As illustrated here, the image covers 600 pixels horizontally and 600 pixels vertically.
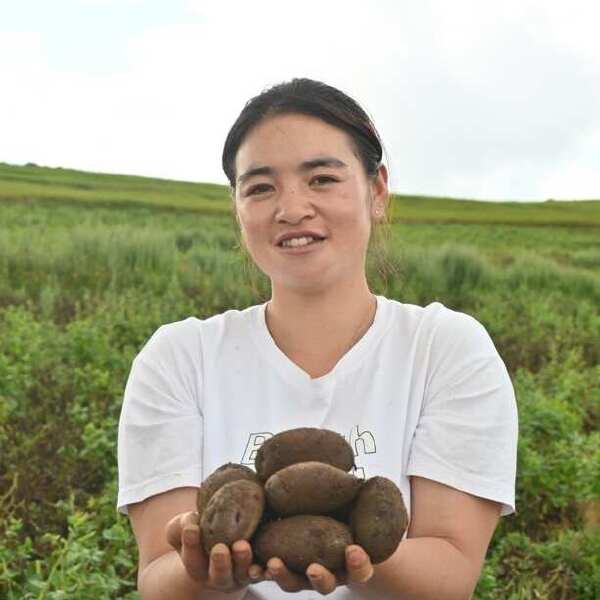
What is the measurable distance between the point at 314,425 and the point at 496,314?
7705 millimetres

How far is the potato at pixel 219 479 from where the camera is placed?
1.76m

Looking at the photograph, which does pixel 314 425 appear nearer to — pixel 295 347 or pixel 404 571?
pixel 295 347

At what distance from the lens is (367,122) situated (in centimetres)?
235

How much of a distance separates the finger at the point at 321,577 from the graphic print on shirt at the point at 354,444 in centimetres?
42

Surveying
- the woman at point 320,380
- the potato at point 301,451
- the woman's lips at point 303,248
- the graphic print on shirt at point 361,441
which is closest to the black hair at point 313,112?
the woman at point 320,380

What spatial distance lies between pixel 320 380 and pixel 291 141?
1.78 ft

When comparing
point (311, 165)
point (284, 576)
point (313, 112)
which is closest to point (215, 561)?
point (284, 576)

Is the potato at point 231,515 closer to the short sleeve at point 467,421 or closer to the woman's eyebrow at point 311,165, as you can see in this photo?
the short sleeve at point 467,421

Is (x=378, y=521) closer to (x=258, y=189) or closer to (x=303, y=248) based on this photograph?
(x=303, y=248)

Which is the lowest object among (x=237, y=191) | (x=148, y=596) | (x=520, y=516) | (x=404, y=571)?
(x=520, y=516)

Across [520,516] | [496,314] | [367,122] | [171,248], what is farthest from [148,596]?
[171,248]

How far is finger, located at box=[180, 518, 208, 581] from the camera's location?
1.68 m

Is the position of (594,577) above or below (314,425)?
below

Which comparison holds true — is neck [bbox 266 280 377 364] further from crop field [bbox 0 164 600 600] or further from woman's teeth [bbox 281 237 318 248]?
crop field [bbox 0 164 600 600]
